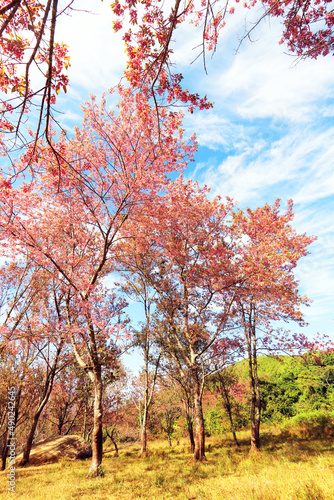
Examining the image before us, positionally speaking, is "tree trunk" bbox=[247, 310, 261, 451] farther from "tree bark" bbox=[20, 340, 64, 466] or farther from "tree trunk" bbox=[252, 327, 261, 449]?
"tree bark" bbox=[20, 340, 64, 466]

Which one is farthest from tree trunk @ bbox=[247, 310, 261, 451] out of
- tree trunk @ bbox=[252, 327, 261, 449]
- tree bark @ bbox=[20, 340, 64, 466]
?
tree bark @ bbox=[20, 340, 64, 466]

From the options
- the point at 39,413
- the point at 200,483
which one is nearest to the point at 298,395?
the point at 200,483

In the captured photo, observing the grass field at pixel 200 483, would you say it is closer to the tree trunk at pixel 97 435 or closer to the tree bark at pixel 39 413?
the tree trunk at pixel 97 435

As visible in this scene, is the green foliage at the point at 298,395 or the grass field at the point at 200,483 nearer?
the grass field at the point at 200,483

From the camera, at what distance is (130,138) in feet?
30.2

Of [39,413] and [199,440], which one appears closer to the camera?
[199,440]

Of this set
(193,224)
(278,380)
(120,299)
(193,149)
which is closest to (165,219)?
(193,224)

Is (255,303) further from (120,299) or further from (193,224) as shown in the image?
(120,299)

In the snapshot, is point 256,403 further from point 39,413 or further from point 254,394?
point 39,413

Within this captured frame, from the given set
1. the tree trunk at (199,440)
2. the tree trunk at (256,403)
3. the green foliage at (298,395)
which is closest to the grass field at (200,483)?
the tree trunk at (199,440)

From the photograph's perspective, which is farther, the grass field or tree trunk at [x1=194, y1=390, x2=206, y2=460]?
tree trunk at [x1=194, y1=390, x2=206, y2=460]

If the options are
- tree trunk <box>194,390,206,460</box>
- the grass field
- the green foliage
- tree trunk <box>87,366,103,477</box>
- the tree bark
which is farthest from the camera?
the green foliage

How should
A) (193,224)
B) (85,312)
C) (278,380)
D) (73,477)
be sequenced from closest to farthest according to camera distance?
(73,477) → (85,312) → (193,224) → (278,380)

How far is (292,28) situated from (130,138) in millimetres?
5816
